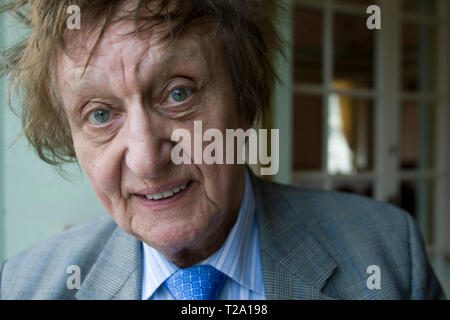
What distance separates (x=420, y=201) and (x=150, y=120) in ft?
8.09

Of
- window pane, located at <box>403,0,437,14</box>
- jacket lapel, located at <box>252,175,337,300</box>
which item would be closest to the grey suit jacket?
jacket lapel, located at <box>252,175,337,300</box>

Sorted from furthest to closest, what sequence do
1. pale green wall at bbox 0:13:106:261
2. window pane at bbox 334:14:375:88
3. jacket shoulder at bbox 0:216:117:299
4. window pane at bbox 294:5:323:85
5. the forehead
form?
window pane at bbox 334:14:375:88, window pane at bbox 294:5:323:85, pale green wall at bbox 0:13:106:261, jacket shoulder at bbox 0:216:117:299, the forehead

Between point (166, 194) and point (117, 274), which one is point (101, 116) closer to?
point (166, 194)

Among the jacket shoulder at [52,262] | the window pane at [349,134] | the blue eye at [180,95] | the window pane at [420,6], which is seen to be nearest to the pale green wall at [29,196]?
the jacket shoulder at [52,262]

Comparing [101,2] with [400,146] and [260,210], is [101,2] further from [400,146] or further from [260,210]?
[400,146]

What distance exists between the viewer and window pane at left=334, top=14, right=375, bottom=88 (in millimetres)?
2117

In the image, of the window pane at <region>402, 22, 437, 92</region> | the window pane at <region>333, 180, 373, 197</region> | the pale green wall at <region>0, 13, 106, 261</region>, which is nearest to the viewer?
the pale green wall at <region>0, 13, 106, 261</region>

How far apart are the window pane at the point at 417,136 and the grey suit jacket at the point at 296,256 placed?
1.71 metres

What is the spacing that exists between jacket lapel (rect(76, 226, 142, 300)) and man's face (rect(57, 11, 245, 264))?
0.16 metres

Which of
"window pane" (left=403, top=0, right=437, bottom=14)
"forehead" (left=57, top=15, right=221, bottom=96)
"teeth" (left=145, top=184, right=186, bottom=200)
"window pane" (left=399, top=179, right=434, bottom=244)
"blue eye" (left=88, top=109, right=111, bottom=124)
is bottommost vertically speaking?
"window pane" (left=399, top=179, right=434, bottom=244)

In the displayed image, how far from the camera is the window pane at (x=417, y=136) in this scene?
248 centimetres

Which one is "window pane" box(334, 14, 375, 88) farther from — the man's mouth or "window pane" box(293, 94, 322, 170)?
the man's mouth

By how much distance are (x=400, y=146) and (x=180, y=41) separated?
2142 mm

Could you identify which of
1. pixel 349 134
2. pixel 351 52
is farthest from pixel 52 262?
pixel 351 52
